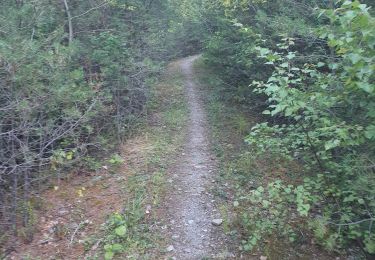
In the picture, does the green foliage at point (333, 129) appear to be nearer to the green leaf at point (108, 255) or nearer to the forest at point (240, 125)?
the forest at point (240, 125)

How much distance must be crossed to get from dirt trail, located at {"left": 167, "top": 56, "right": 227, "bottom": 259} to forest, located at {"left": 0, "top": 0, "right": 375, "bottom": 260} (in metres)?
→ 0.23

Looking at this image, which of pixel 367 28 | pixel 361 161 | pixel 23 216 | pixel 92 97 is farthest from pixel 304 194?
pixel 92 97

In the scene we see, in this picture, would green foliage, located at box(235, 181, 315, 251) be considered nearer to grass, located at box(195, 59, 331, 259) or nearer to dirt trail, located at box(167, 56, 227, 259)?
grass, located at box(195, 59, 331, 259)

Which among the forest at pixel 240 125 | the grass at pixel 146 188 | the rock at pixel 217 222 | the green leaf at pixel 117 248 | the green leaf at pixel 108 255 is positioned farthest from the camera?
the rock at pixel 217 222

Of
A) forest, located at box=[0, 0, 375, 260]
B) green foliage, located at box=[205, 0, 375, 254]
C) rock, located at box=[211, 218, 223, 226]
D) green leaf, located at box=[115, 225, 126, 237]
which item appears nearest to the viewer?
green foliage, located at box=[205, 0, 375, 254]

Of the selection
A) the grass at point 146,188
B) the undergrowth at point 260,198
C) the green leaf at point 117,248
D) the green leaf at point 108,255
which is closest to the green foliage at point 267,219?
the undergrowth at point 260,198

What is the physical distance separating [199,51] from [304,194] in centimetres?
2184

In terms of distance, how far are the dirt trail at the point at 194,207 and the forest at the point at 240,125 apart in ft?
0.75

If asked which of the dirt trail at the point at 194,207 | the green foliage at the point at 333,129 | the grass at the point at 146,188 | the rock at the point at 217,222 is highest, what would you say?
the green foliage at the point at 333,129

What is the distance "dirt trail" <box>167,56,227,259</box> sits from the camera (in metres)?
5.25

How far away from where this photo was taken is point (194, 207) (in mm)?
6168

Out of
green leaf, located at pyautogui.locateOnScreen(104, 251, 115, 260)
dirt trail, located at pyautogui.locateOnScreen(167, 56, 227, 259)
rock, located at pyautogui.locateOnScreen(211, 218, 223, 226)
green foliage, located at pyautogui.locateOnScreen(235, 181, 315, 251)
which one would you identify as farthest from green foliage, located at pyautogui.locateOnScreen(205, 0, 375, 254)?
green leaf, located at pyautogui.locateOnScreen(104, 251, 115, 260)

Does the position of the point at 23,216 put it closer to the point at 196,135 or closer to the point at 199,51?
the point at 196,135

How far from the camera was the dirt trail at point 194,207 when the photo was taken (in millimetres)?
5246
